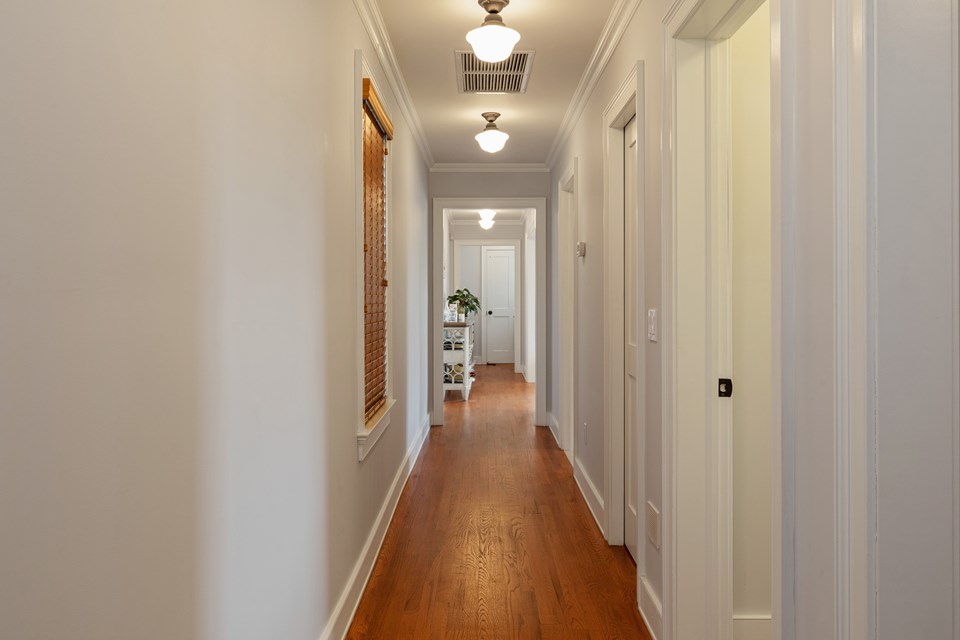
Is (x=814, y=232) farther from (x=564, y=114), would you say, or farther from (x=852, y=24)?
(x=564, y=114)

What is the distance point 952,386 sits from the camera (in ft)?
3.40

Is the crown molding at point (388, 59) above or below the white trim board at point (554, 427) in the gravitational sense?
above

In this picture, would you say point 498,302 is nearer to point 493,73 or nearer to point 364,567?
point 493,73

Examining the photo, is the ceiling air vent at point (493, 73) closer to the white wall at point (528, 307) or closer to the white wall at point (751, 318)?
the white wall at point (751, 318)

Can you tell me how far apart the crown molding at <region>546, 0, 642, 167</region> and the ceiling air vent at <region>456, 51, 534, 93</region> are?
0.35 m

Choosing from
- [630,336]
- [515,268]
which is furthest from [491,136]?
[515,268]

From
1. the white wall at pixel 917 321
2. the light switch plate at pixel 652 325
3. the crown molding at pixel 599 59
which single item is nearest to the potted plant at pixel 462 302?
the crown molding at pixel 599 59

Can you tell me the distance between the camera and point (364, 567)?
276cm

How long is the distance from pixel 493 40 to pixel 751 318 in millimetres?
1524

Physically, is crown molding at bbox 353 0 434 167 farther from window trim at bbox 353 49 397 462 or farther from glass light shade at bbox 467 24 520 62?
glass light shade at bbox 467 24 520 62

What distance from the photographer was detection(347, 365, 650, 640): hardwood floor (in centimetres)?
246

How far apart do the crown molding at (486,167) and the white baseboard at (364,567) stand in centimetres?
297

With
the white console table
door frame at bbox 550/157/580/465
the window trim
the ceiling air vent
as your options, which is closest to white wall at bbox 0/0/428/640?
the window trim

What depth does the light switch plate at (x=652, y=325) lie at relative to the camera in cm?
238
